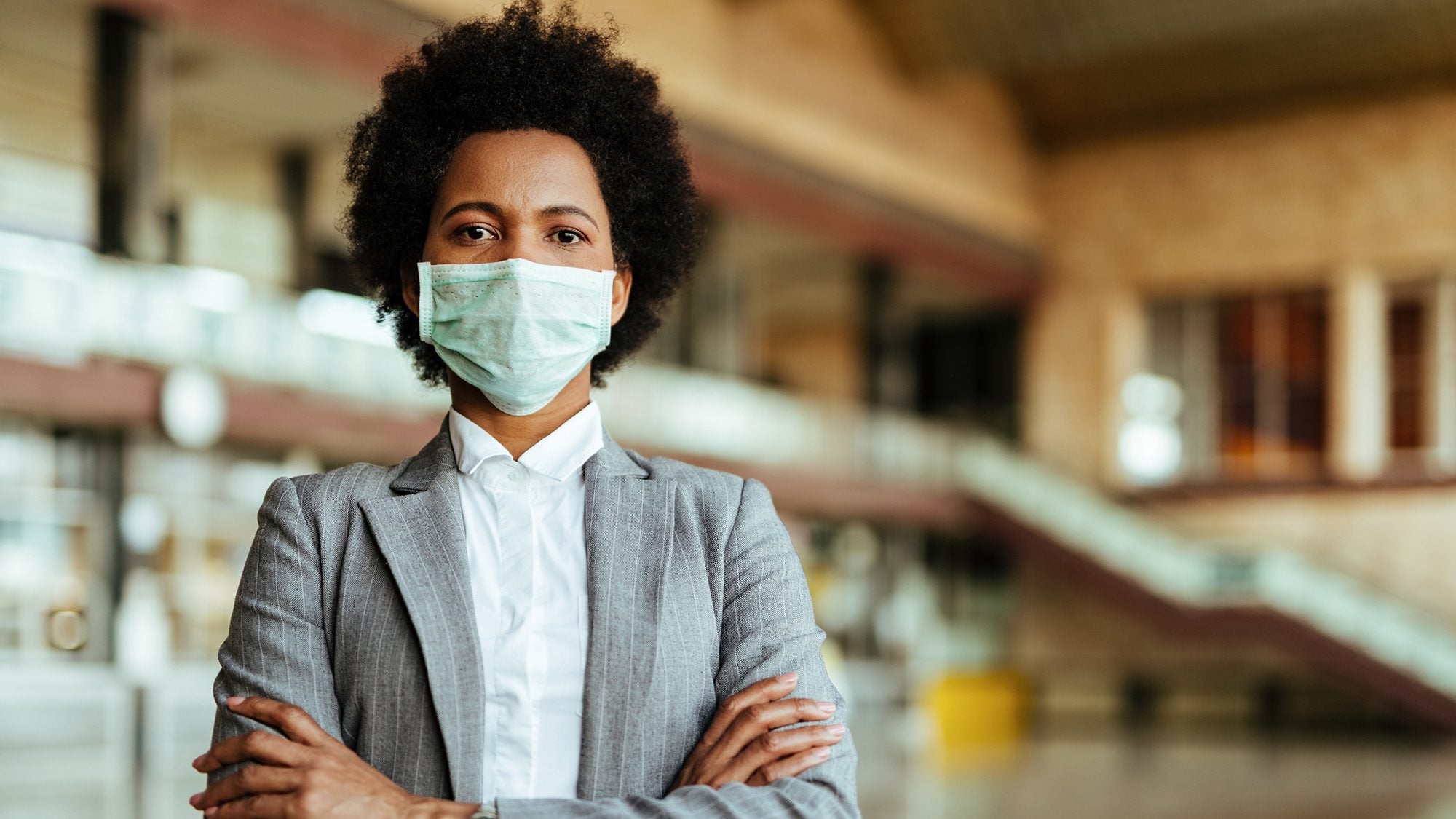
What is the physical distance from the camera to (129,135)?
579 inches

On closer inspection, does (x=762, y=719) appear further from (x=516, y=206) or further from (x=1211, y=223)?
(x=1211, y=223)

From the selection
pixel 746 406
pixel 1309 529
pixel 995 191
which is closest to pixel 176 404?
pixel 746 406

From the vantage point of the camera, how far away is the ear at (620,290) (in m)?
2.60

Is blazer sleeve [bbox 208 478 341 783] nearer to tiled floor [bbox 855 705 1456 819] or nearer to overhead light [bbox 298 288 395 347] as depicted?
tiled floor [bbox 855 705 1456 819]

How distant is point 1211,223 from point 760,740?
26.7 m

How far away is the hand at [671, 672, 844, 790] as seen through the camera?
2191 millimetres

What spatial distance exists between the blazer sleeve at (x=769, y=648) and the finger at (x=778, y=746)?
3cm

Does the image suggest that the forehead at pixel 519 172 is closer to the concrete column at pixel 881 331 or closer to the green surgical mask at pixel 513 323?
the green surgical mask at pixel 513 323

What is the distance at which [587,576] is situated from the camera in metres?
2.27

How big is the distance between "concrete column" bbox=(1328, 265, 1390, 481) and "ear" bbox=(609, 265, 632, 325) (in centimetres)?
2528

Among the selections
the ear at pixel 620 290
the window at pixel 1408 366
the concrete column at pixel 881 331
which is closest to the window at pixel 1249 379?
the window at pixel 1408 366

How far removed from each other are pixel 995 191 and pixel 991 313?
140 inches

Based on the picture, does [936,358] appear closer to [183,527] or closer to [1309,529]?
[1309,529]

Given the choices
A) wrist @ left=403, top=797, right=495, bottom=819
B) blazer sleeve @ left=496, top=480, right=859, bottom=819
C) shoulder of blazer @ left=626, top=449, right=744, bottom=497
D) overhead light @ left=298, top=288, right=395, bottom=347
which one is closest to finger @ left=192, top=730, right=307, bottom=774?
wrist @ left=403, top=797, right=495, bottom=819
